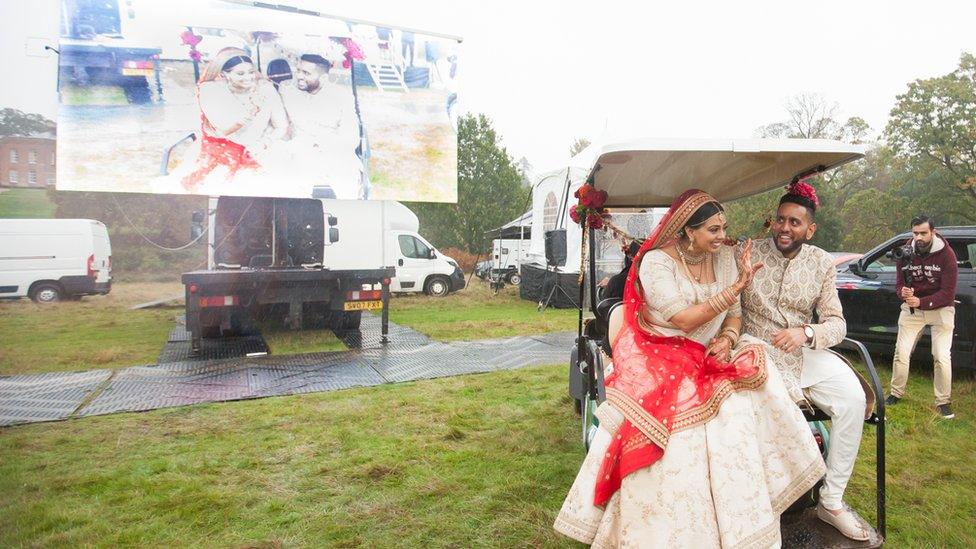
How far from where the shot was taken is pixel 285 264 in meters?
8.13

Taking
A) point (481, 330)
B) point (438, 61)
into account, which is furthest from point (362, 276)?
point (438, 61)

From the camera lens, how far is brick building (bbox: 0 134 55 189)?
8.15 feet

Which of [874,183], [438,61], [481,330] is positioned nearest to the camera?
[438,61]

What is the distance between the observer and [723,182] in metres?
3.47

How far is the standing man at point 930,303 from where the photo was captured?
4602mm

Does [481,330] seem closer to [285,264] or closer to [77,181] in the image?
[285,264]

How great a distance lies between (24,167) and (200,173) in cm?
384

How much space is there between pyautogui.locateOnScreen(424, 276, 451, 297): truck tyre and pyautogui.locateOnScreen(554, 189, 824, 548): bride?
12064mm

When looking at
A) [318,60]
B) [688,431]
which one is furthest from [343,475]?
[318,60]

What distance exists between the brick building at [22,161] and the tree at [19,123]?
49 millimetres

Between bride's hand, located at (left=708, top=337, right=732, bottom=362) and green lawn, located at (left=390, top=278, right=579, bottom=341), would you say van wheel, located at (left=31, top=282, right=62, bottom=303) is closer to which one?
green lawn, located at (left=390, top=278, right=579, bottom=341)

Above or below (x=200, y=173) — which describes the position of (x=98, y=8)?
above

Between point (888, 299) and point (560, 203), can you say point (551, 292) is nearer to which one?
point (560, 203)

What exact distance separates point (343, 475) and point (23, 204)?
7.22ft
